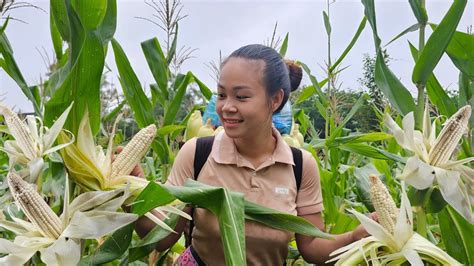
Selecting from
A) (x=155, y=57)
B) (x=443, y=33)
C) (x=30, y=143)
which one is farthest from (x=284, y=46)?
(x=30, y=143)

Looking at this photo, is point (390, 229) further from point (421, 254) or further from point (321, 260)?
point (321, 260)

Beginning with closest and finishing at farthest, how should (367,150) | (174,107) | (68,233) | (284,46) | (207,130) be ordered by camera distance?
(68,233) < (367,150) < (174,107) < (207,130) < (284,46)

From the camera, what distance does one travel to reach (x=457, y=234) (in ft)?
4.63

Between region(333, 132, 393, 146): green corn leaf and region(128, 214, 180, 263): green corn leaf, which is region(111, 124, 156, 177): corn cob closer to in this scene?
region(128, 214, 180, 263): green corn leaf

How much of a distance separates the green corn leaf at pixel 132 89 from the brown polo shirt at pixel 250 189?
8.3 inches

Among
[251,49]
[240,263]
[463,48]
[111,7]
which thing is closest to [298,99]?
[251,49]

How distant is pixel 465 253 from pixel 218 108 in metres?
0.78

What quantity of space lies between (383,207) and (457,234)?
0.33m

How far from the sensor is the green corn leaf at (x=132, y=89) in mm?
1712

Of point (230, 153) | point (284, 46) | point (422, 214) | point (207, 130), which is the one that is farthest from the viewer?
point (284, 46)

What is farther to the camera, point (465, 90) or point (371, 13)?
point (465, 90)

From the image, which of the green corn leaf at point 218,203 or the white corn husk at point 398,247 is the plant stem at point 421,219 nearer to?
the white corn husk at point 398,247

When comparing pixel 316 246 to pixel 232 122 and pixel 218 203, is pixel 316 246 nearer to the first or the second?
pixel 232 122

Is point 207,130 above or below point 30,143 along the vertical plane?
below
